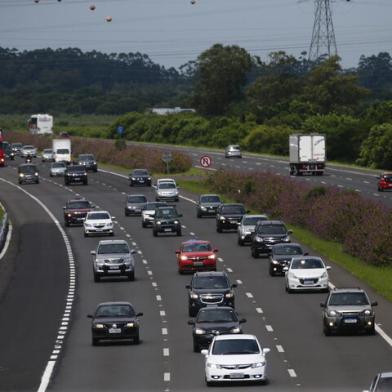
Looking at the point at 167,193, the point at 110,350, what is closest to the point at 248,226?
the point at 167,193

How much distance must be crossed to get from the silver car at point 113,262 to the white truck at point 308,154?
64489mm

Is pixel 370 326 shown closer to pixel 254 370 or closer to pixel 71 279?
pixel 254 370

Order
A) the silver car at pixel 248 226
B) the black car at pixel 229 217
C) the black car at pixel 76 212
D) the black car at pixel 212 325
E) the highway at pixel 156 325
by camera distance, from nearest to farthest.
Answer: the highway at pixel 156 325 → the black car at pixel 212 325 → the silver car at pixel 248 226 → the black car at pixel 229 217 → the black car at pixel 76 212

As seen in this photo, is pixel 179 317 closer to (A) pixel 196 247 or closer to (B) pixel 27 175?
(A) pixel 196 247

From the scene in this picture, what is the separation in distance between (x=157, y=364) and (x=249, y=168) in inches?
3886

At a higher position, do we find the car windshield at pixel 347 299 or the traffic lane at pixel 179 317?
Answer: the car windshield at pixel 347 299

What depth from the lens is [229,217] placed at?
82.4 meters

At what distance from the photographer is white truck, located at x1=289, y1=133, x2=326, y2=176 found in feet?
405

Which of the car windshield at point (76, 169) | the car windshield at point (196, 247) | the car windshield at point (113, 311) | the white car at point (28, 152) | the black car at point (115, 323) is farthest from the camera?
the white car at point (28, 152)

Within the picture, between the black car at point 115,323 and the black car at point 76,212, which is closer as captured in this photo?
the black car at point 115,323

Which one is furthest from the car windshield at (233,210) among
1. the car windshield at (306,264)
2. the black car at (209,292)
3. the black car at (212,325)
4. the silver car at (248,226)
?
the black car at (212,325)

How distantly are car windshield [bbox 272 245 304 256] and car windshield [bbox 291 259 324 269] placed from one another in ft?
Answer: 18.6

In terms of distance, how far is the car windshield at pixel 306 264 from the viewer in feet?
177

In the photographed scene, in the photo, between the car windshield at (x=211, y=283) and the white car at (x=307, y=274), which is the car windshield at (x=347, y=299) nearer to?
the car windshield at (x=211, y=283)
